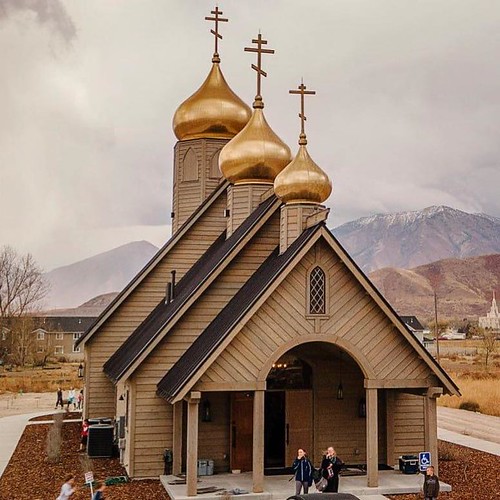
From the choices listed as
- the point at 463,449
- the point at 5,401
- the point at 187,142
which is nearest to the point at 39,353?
the point at 5,401

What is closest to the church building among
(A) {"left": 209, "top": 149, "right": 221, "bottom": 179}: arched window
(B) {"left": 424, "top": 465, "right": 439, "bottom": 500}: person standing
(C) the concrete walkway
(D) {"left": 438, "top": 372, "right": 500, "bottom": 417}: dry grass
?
(B) {"left": 424, "top": 465, "right": 439, "bottom": 500}: person standing

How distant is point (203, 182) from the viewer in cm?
2708

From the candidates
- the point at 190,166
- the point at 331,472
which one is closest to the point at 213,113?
the point at 190,166

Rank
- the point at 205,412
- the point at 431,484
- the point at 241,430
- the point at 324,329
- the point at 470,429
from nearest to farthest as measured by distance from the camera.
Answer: the point at 431,484 < the point at 324,329 < the point at 205,412 < the point at 241,430 < the point at 470,429

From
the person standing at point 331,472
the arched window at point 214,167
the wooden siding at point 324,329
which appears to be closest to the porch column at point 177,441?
the wooden siding at point 324,329

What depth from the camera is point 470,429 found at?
28422 mm

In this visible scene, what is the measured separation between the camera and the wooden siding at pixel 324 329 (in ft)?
51.7

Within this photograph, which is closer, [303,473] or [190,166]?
[303,473]

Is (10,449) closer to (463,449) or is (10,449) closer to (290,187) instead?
(290,187)

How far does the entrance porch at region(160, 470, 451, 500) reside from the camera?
15.3 meters

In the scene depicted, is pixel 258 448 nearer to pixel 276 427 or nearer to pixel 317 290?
pixel 276 427

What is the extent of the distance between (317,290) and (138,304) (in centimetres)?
925

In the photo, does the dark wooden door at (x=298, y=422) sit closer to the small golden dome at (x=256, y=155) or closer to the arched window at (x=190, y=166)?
the small golden dome at (x=256, y=155)

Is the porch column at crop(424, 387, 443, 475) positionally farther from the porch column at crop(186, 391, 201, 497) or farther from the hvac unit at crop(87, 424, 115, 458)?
the hvac unit at crop(87, 424, 115, 458)
